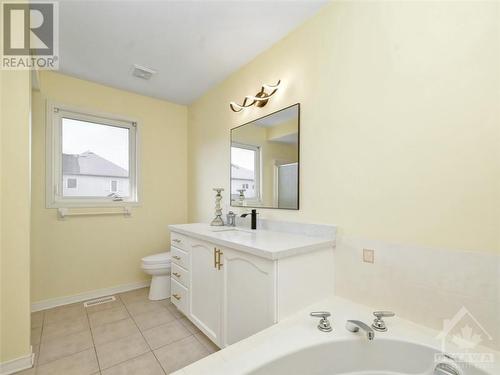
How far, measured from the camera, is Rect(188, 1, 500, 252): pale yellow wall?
3.33 ft

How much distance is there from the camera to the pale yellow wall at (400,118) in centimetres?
102

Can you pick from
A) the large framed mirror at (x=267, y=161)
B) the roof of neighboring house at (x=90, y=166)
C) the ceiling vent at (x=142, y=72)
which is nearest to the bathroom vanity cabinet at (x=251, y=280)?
the large framed mirror at (x=267, y=161)

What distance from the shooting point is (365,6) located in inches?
55.6

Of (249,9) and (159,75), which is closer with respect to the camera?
(249,9)

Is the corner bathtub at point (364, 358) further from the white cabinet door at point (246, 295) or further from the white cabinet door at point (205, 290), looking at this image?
the white cabinet door at point (205, 290)

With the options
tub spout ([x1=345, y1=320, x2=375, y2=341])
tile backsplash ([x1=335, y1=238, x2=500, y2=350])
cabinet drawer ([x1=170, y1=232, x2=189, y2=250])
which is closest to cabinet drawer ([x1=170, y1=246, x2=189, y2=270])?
cabinet drawer ([x1=170, y1=232, x2=189, y2=250])

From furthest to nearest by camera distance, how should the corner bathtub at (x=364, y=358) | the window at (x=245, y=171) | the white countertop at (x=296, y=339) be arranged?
the window at (x=245, y=171) → the corner bathtub at (x=364, y=358) → the white countertop at (x=296, y=339)

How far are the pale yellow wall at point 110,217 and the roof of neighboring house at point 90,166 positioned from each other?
223mm

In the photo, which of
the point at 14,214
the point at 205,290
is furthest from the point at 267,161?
the point at 14,214

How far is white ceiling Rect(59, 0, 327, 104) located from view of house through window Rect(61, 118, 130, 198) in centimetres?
58

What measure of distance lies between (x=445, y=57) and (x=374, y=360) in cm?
146

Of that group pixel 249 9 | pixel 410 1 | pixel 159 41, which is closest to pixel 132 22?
pixel 159 41

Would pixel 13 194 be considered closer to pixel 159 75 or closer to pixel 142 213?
pixel 142 213

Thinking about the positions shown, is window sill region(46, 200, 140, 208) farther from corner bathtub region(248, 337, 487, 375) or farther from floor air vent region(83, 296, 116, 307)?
corner bathtub region(248, 337, 487, 375)
